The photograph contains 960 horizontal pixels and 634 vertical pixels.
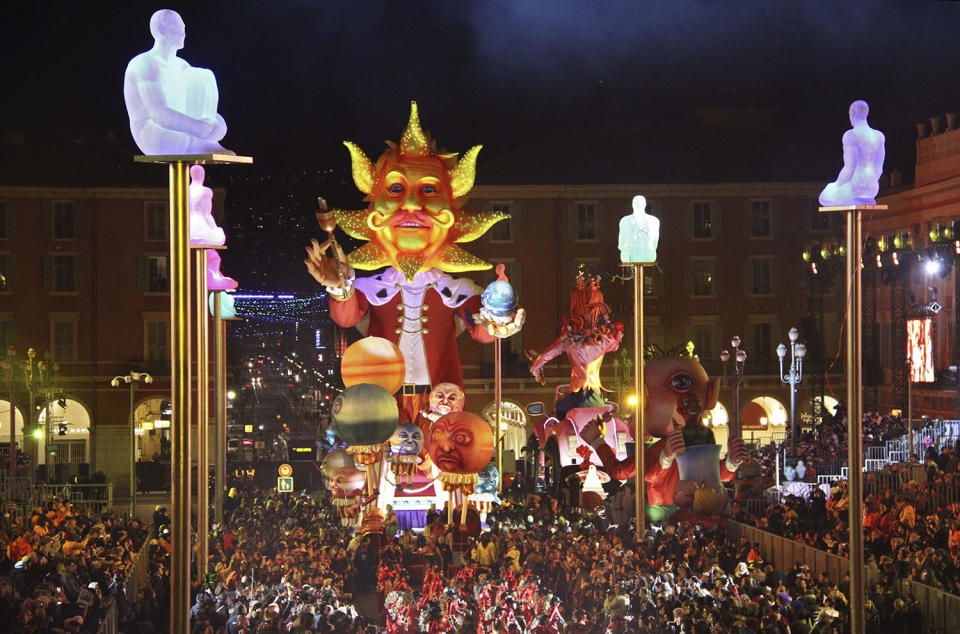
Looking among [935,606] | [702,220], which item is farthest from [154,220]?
[935,606]

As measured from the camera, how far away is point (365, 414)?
1413 centimetres

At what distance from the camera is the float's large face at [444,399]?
610 inches

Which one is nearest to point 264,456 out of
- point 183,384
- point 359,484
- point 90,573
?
point 359,484

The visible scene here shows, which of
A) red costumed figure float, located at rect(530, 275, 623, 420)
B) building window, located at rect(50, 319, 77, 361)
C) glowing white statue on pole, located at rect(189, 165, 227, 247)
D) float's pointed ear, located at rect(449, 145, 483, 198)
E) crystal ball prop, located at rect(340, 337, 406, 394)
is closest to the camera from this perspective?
glowing white statue on pole, located at rect(189, 165, 227, 247)

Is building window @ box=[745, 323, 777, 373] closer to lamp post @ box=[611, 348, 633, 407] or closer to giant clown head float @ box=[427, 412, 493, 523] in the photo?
lamp post @ box=[611, 348, 633, 407]

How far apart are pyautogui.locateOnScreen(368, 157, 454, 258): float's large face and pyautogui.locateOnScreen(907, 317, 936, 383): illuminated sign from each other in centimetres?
2156

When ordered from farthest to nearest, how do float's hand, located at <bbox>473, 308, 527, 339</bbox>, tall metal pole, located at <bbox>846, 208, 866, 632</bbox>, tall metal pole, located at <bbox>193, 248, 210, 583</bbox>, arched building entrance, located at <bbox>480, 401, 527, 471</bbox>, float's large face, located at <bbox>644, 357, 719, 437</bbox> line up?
Answer: arched building entrance, located at <bbox>480, 401, 527, 471</bbox>, float's large face, located at <bbox>644, 357, 719, 437</bbox>, float's hand, located at <bbox>473, 308, 527, 339</bbox>, tall metal pole, located at <bbox>193, 248, 210, 583</bbox>, tall metal pole, located at <bbox>846, 208, 866, 632</bbox>

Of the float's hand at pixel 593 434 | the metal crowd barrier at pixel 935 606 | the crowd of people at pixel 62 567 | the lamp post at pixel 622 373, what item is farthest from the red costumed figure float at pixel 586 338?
the lamp post at pixel 622 373

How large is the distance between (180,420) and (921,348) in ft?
98.3

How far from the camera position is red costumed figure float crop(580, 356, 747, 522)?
18969mm

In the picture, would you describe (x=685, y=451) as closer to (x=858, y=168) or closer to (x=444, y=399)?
(x=444, y=399)

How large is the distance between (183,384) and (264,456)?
101ft

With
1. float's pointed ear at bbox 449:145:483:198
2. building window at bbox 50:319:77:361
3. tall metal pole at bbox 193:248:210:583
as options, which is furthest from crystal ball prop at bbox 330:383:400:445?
building window at bbox 50:319:77:361

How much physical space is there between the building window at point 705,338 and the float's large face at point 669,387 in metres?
22.0
